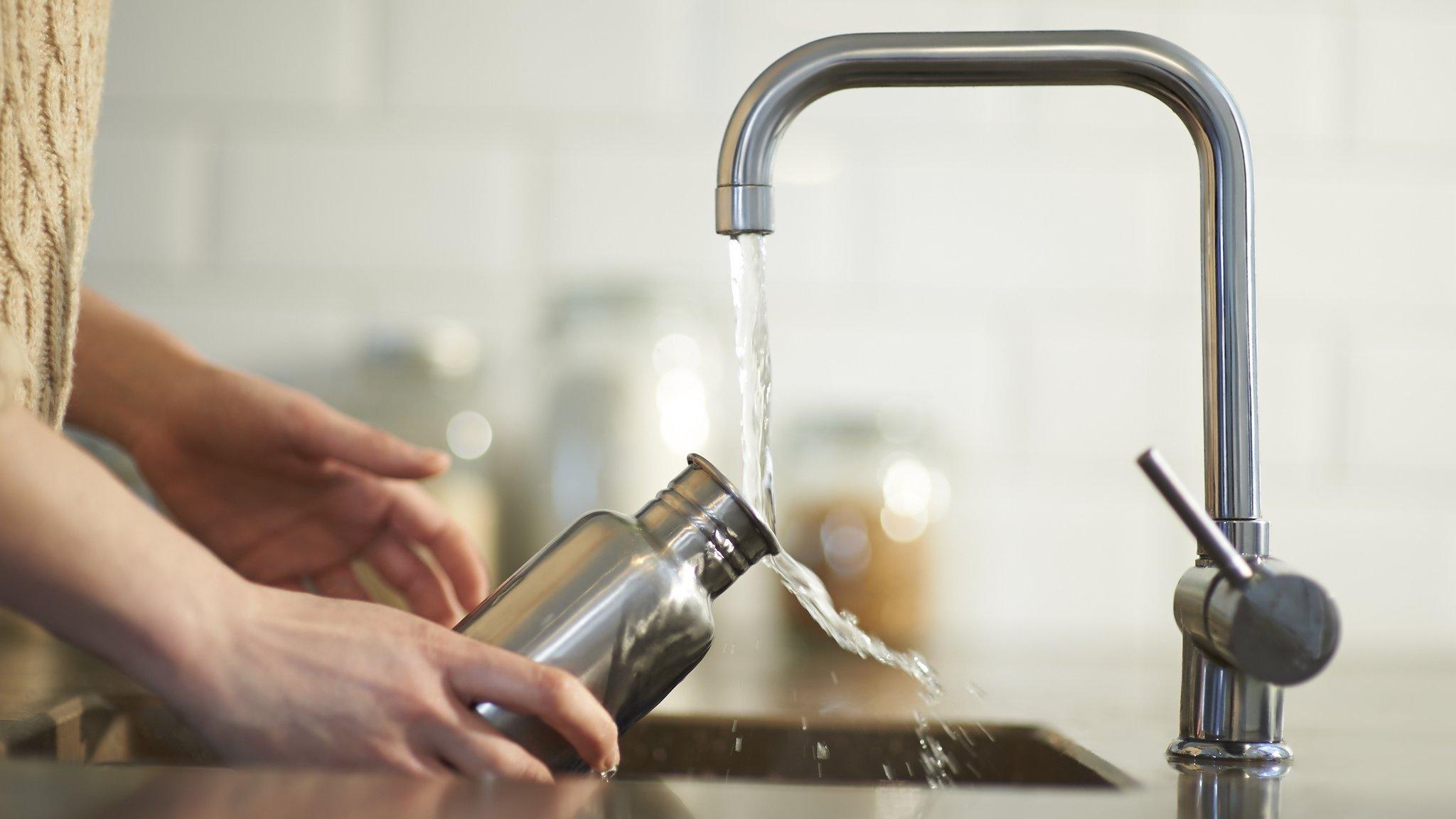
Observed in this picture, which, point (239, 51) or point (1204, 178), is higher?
point (239, 51)

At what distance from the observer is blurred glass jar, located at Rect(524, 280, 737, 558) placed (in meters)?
1.04

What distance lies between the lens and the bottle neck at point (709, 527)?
54 cm

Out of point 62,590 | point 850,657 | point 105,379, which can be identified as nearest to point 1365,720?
point 850,657

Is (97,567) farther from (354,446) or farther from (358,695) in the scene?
(354,446)

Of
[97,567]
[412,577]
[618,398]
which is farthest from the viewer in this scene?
[618,398]

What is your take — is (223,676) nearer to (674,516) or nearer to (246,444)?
(674,516)

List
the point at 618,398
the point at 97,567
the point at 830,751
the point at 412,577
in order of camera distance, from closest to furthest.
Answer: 1. the point at 97,567
2. the point at 830,751
3. the point at 412,577
4. the point at 618,398

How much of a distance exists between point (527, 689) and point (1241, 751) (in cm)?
30

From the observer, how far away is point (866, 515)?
1.07 metres

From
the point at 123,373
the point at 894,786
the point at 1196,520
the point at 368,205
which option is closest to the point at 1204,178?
the point at 1196,520

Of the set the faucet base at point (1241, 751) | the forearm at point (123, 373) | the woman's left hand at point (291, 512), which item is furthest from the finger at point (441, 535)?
the faucet base at point (1241, 751)

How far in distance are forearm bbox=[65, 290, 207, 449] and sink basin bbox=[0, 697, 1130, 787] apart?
0.18 metres

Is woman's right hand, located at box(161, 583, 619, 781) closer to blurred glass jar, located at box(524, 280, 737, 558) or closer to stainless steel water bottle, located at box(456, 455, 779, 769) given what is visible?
stainless steel water bottle, located at box(456, 455, 779, 769)

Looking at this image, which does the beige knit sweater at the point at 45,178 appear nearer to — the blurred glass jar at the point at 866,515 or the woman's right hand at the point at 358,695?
the woman's right hand at the point at 358,695
